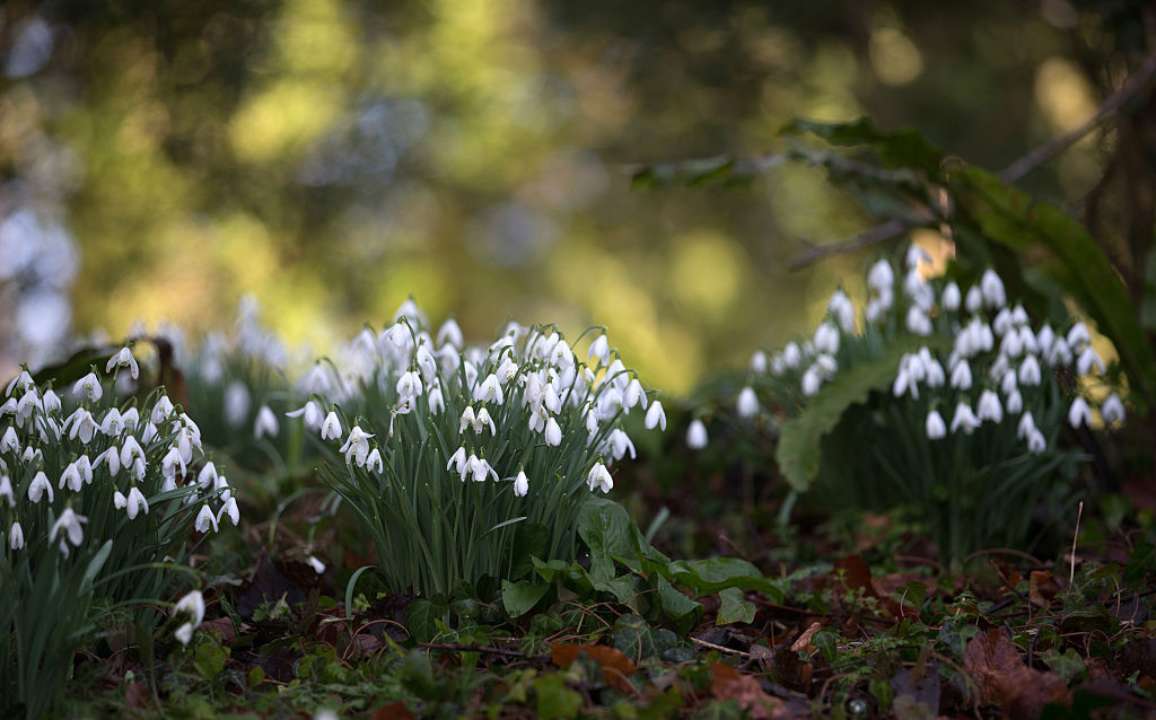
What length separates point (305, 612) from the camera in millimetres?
2260

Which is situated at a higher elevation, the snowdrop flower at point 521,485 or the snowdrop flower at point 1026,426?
the snowdrop flower at point 1026,426

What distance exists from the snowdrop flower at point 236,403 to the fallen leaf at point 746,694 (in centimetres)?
269

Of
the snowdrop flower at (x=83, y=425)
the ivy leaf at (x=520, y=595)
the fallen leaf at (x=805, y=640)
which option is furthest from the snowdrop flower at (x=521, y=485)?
the snowdrop flower at (x=83, y=425)

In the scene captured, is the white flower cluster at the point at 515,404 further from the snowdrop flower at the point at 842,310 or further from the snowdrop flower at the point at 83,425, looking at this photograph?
the snowdrop flower at the point at 842,310

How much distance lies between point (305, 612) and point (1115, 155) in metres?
3.87

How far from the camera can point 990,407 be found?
2857 mm

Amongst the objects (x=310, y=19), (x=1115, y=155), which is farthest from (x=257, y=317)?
(x=1115, y=155)

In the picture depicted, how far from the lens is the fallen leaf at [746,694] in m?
1.82

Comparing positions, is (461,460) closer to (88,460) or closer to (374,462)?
(374,462)

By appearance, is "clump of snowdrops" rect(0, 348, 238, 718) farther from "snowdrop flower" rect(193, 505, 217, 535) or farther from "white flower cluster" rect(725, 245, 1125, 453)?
"white flower cluster" rect(725, 245, 1125, 453)

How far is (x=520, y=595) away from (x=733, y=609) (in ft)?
1.66

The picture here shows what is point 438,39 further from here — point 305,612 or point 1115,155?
point 305,612

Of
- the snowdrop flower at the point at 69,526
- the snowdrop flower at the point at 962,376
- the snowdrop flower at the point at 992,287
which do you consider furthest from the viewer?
the snowdrop flower at the point at 992,287

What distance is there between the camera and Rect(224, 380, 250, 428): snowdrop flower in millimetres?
4012
